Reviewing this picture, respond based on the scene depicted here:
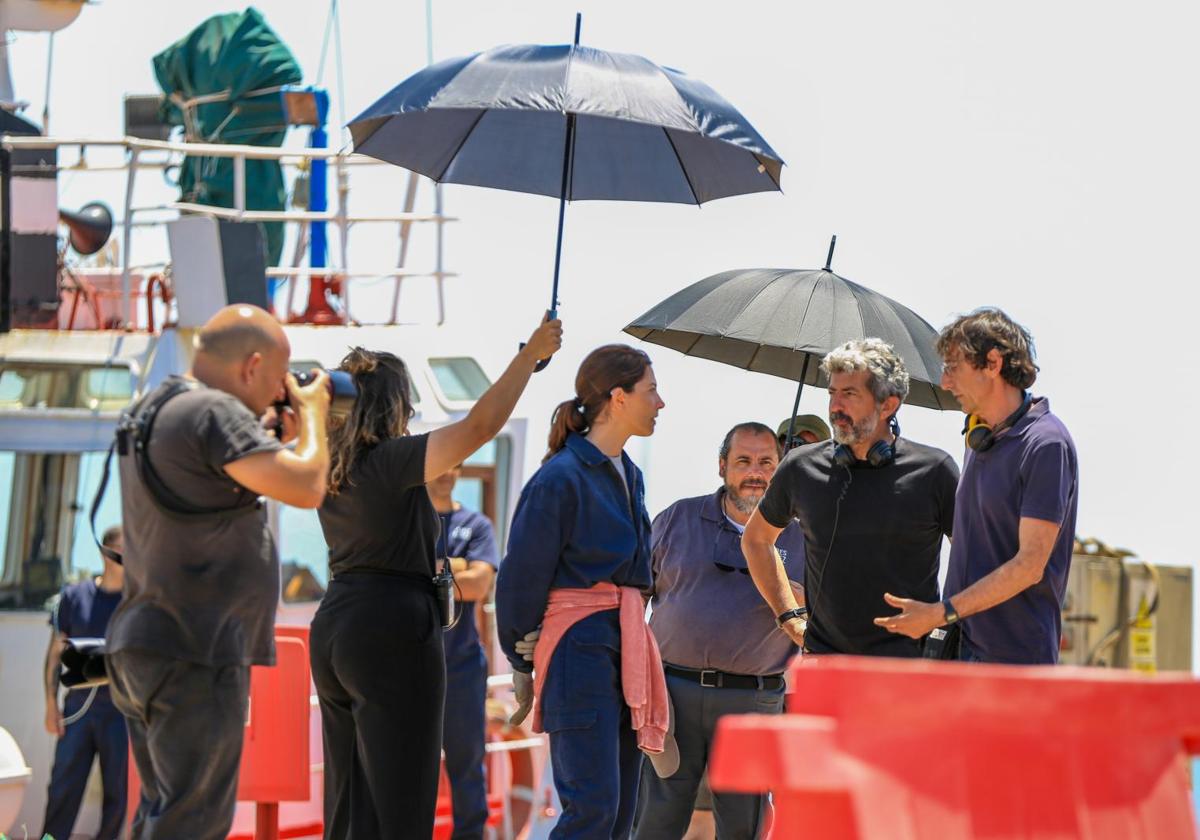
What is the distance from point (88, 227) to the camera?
13688 mm

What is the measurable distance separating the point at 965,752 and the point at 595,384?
10.0 feet

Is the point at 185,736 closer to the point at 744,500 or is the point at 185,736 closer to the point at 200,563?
the point at 200,563

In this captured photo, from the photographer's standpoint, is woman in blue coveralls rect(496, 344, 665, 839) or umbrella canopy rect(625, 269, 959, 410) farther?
umbrella canopy rect(625, 269, 959, 410)

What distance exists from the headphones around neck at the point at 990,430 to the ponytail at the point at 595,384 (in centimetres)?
122

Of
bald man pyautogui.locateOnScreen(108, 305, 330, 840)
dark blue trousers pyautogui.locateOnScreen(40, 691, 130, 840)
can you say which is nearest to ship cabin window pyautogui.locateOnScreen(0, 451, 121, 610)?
dark blue trousers pyautogui.locateOnScreen(40, 691, 130, 840)

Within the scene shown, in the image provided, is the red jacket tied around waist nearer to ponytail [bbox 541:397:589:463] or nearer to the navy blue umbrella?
ponytail [bbox 541:397:589:463]

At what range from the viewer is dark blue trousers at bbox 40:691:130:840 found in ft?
32.9

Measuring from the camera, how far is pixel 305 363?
38.8ft

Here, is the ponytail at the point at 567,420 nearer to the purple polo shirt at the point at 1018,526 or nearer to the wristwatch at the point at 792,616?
the wristwatch at the point at 792,616

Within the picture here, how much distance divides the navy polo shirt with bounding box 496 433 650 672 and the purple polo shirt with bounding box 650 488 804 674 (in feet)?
2.85

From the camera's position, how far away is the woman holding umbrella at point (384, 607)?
208 inches

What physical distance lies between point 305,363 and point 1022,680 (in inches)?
371

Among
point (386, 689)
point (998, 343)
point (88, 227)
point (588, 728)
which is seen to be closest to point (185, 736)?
point (386, 689)

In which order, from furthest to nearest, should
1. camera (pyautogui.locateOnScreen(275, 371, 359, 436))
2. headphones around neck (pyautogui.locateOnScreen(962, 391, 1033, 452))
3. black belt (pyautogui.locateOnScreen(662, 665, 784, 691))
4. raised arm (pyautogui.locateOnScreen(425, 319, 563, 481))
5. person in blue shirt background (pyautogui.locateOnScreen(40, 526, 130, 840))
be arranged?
person in blue shirt background (pyautogui.locateOnScreen(40, 526, 130, 840)), black belt (pyautogui.locateOnScreen(662, 665, 784, 691)), raised arm (pyautogui.locateOnScreen(425, 319, 563, 481)), camera (pyautogui.locateOnScreen(275, 371, 359, 436)), headphones around neck (pyautogui.locateOnScreen(962, 391, 1033, 452))
